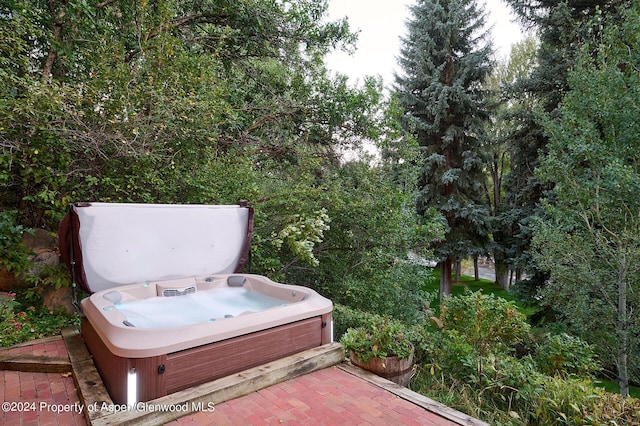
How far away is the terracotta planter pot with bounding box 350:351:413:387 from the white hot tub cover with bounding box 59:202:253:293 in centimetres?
226

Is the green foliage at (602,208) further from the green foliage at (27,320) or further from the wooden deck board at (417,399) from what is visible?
the green foliage at (27,320)

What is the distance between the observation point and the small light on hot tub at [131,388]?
79.4 inches

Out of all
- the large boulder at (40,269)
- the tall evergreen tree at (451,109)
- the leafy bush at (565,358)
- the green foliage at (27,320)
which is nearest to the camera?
the leafy bush at (565,358)

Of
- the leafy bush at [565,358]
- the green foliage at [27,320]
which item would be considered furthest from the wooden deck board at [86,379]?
the leafy bush at [565,358]

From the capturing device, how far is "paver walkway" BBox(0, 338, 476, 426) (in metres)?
2.07

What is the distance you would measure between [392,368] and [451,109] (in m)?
9.15

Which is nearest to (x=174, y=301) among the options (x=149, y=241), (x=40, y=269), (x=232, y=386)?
(x=149, y=241)

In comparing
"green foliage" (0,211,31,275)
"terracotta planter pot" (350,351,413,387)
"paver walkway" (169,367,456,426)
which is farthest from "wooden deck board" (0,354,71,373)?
"terracotta planter pot" (350,351,413,387)

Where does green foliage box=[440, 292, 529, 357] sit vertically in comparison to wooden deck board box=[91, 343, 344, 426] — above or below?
above

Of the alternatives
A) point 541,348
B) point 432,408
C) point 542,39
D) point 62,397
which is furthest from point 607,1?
point 62,397

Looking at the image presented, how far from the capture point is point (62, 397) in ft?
7.87

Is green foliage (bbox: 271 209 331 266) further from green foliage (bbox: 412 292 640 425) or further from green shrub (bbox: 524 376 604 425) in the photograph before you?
green shrub (bbox: 524 376 604 425)

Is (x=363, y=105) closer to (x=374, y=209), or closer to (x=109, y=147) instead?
(x=374, y=209)

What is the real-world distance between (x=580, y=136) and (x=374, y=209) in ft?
11.5
